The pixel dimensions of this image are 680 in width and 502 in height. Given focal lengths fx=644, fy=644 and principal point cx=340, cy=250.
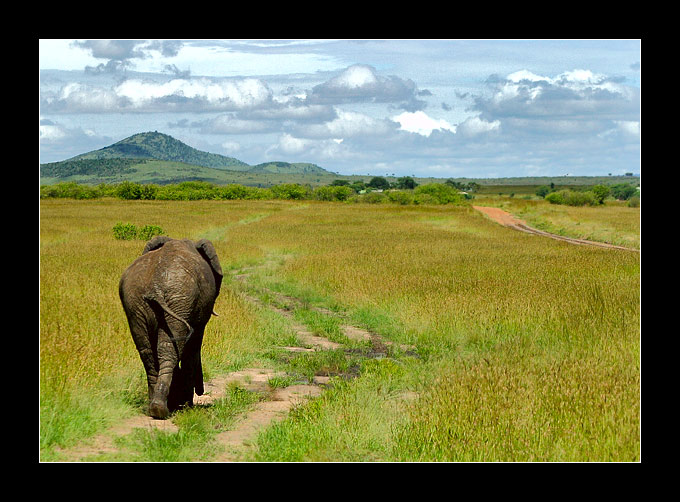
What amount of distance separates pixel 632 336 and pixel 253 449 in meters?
6.46

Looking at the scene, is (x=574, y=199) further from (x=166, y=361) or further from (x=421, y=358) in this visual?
(x=166, y=361)

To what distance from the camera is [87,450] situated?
5828mm

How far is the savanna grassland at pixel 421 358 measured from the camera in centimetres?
593

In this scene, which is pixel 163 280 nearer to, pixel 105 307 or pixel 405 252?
pixel 105 307

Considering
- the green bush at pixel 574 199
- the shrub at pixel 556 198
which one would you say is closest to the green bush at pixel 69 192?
the shrub at pixel 556 198

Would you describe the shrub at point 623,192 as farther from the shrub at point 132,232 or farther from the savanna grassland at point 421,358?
the savanna grassland at point 421,358

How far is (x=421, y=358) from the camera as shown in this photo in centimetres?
1046

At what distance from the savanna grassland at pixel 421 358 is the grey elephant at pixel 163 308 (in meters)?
0.48

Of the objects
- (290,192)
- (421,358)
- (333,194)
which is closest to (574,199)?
(333,194)

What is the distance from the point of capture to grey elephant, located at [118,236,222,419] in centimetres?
666

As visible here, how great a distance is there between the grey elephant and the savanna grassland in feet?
1.59

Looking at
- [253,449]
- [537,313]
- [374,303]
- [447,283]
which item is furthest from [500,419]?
[447,283]

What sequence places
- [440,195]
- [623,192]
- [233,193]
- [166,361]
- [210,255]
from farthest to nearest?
[623,192], [233,193], [440,195], [210,255], [166,361]

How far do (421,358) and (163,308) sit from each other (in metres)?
5.11
